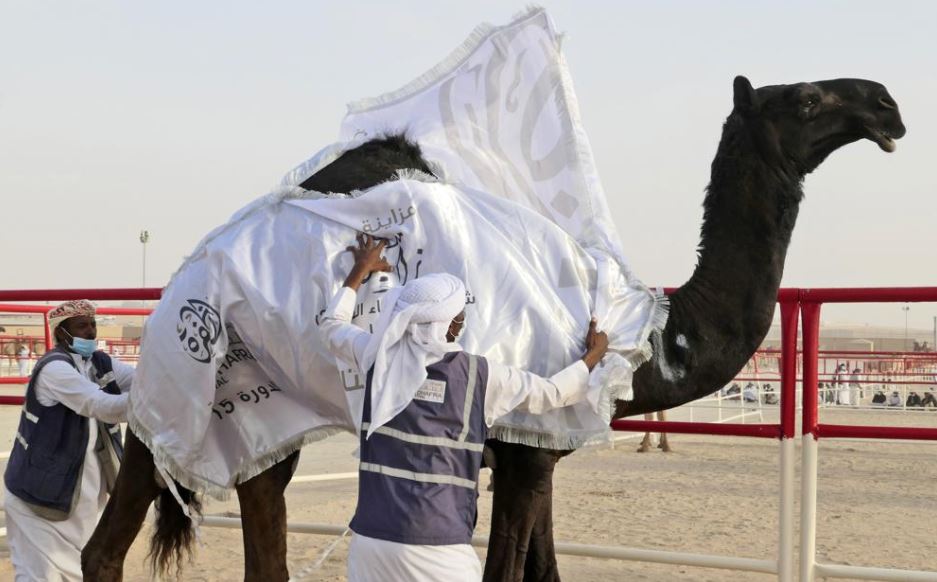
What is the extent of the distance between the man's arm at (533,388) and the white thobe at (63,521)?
2001mm

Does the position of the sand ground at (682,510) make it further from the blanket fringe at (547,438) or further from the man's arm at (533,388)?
the man's arm at (533,388)

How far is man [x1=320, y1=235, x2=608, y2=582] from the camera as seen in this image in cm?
296

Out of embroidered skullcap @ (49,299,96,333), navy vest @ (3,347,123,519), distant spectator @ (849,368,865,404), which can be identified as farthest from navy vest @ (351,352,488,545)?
distant spectator @ (849,368,865,404)

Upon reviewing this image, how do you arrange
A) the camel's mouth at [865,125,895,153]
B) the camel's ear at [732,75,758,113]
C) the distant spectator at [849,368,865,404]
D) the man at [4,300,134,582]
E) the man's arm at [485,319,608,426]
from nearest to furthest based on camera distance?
the man's arm at [485,319,608,426] < the camel's mouth at [865,125,895,153] < the camel's ear at [732,75,758,113] < the man at [4,300,134,582] < the distant spectator at [849,368,865,404]

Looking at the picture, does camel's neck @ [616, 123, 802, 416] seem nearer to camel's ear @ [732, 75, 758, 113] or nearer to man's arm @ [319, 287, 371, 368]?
camel's ear @ [732, 75, 758, 113]

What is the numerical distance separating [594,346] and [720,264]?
77 cm

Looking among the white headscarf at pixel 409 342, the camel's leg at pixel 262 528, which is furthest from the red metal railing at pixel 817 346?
the camel's leg at pixel 262 528

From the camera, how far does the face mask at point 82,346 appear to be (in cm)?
479

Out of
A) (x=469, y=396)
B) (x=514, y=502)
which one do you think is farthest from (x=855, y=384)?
(x=469, y=396)

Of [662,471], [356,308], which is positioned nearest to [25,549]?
[356,308]

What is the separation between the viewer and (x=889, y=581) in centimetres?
457

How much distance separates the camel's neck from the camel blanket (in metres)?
0.16

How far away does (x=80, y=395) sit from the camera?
4.53 metres

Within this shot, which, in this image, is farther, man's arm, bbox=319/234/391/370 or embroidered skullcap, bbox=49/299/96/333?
embroidered skullcap, bbox=49/299/96/333
